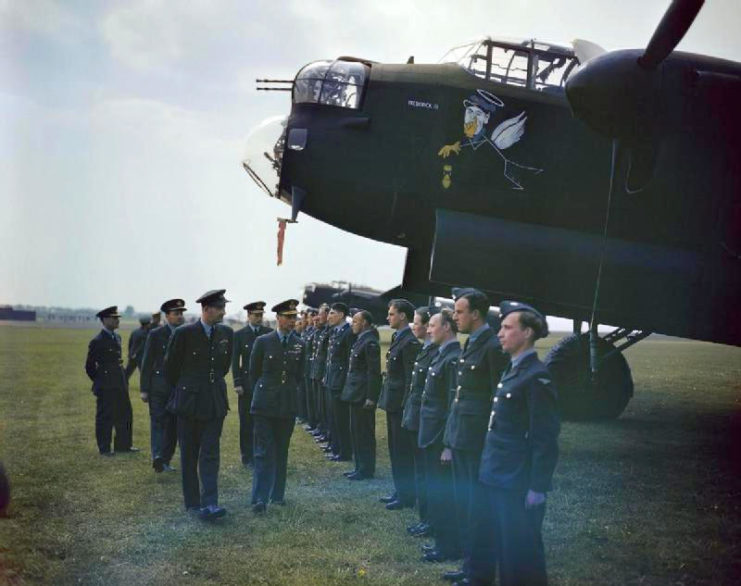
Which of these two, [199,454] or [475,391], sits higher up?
[475,391]

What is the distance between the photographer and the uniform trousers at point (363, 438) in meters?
9.23

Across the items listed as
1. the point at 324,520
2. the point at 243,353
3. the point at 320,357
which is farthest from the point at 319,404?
the point at 324,520

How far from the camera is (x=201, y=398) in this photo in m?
7.24

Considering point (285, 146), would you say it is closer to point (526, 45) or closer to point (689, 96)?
point (526, 45)

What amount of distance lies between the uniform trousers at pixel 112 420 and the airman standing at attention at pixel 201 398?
3.75 metres

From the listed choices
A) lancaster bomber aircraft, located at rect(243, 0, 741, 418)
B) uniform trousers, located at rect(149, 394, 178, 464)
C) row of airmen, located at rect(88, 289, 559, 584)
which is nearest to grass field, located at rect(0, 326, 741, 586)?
uniform trousers, located at rect(149, 394, 178, 464)

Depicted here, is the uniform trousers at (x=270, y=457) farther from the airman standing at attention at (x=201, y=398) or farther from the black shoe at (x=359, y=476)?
the black shoe at (x=359, y=476)

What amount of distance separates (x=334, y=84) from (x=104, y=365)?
5740mm

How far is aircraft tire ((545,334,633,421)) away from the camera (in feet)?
40.4

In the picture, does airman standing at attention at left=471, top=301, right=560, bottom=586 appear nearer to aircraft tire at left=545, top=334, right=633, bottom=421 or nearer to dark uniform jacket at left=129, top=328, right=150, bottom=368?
aircraft tire at left=545, top=334, right=633, bottom=421

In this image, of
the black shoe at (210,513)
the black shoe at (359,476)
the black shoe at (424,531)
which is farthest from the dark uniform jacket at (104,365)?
the black shoe at (424,531)

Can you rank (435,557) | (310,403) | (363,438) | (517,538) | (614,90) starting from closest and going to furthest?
(517,538)
(435,557)
(614,90)
(363,438)
(310,403)

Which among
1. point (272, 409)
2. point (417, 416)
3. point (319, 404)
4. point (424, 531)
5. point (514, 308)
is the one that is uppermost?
point (514, 308)

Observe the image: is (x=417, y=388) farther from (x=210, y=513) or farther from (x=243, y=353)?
(x=243, y=353)
